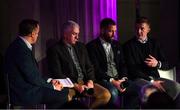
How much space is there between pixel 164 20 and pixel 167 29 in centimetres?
16

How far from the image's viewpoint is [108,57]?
17.1 feet

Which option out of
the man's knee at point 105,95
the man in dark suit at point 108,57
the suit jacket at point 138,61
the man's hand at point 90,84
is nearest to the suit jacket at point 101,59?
the man in dark suit at point 108,57

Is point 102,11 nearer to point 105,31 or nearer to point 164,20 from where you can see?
point 105,31

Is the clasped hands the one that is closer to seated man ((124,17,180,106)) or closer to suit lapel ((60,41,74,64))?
suit lapel ((60,41,74,64))

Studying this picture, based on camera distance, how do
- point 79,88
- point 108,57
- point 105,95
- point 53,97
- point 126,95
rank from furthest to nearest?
point 108,57 → point 126,95 → point 105,95 → point 79,88 → point 53,97

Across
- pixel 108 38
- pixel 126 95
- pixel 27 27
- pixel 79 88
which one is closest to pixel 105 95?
pixel 79 88

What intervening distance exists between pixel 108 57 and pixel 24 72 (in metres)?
1.49

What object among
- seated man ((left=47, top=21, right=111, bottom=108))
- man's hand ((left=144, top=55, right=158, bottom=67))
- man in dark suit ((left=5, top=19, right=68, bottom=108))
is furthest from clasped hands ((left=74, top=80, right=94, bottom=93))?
man's hand ((left=144, top=55, right=158, bottom=67))

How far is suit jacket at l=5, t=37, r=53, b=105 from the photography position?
3.99m

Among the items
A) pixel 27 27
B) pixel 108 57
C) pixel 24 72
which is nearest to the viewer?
pixel 24 72

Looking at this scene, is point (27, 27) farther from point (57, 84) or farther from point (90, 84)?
point (90, 84)

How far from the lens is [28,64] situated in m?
4.02

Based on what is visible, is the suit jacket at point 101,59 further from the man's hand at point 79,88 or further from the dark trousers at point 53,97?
the dark trousers at point 53,97

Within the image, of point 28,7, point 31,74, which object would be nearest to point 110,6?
point 28,7
